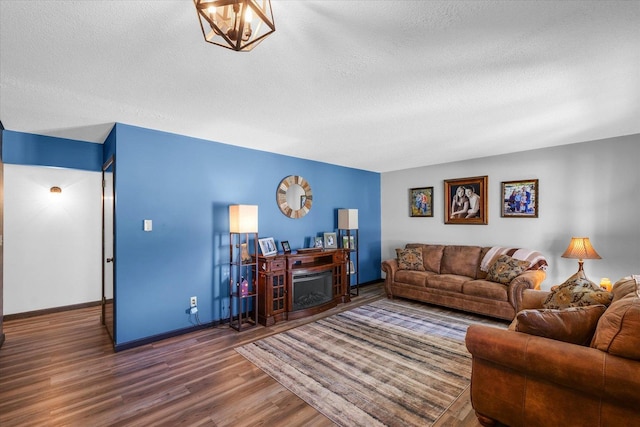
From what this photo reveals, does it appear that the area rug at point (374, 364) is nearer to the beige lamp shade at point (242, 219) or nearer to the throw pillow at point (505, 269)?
the throw pillow at point (505, 269)

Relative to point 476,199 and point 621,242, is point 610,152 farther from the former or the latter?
point 476,199

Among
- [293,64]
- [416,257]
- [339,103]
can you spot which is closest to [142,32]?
[293,64]

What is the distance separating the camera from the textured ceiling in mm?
1489

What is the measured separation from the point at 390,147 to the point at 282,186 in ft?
5.67

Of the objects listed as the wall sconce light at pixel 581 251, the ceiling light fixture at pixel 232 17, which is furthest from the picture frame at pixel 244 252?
the wall sconce light at pixel 581 251

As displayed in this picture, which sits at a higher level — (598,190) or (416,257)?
(598,190)

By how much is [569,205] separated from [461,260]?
1.64 m

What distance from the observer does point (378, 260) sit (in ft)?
20.9

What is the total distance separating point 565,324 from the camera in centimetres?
179

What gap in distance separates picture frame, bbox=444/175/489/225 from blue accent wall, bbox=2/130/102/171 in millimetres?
5466

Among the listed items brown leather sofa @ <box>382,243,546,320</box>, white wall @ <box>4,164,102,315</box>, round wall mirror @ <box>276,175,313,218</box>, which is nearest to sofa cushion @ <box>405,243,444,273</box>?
brown leather sofa @ <box>382,243,546,320</box>

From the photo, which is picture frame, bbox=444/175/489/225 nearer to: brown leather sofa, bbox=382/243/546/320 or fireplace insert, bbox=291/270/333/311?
brown leather sofa, bbox=382/243/546/320

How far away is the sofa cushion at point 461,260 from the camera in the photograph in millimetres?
4643

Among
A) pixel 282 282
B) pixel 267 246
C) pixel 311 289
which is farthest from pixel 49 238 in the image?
pixel 311 289
